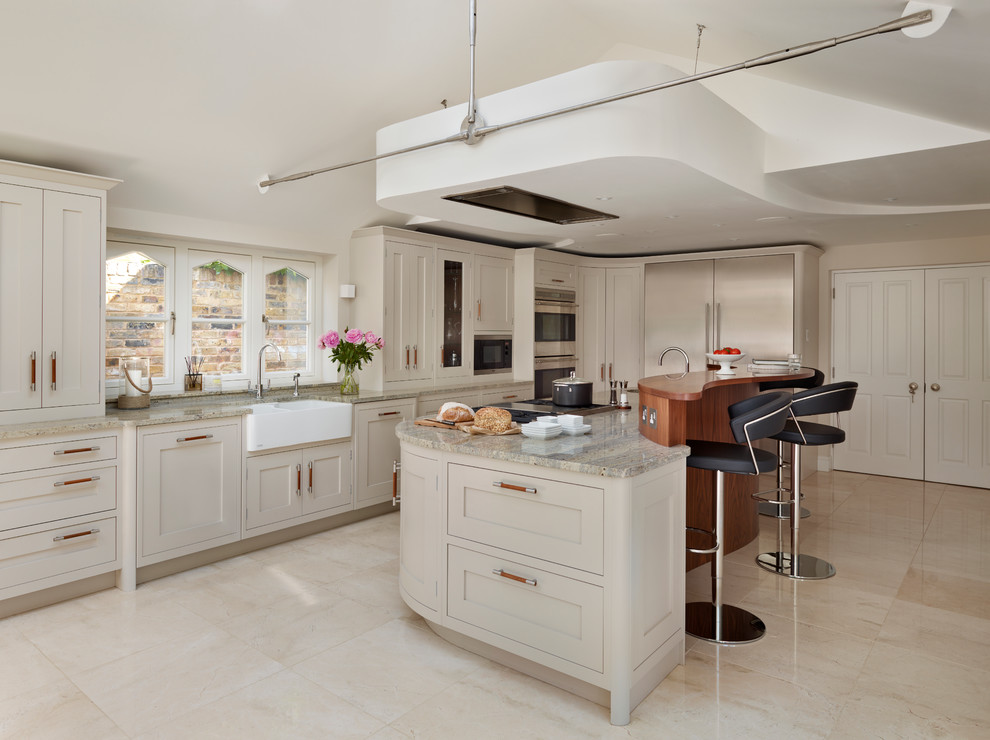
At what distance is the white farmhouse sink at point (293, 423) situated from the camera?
399 centimetres

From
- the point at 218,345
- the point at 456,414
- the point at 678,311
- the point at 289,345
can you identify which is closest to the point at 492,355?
the point at 289,345

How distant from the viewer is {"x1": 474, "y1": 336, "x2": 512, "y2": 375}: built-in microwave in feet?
19.7

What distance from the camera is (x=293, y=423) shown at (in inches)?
164

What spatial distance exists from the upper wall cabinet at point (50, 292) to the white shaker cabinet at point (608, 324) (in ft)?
15.8

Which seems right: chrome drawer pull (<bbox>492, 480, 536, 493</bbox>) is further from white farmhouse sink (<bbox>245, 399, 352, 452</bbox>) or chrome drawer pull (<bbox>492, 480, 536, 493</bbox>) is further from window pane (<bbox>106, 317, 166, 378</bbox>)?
window pane (<bbox>106, 317, 166, 378</bbox>)

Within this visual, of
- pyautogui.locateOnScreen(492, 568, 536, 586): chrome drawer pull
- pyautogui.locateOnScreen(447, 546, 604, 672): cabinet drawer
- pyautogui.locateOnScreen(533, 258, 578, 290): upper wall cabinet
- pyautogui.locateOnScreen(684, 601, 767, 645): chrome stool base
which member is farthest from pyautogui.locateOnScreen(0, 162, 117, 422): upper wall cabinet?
pyautogui.locateOnScreen(533, 258, 578, 290): upper wall cabinet

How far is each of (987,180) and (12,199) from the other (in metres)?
5.72

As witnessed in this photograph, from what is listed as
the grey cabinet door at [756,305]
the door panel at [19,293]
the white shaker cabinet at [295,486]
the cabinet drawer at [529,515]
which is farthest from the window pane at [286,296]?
the grey cabinet door at [756,305]

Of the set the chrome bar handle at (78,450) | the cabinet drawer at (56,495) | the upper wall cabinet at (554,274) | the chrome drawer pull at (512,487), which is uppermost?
the upper wall cabinet at (554,274)

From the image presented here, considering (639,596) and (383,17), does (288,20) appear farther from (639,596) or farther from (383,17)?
(639,596)

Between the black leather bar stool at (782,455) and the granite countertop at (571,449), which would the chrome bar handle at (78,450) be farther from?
the black leather bar stool at (782,455)

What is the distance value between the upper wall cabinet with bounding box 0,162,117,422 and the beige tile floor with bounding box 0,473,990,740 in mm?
1127

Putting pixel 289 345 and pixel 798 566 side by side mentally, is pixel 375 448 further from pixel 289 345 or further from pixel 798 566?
pixel 798 566

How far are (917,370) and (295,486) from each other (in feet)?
19.6
